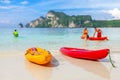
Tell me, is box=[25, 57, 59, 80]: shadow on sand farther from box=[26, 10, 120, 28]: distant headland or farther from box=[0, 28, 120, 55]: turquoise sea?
box=[26, 10, 120, 28]: distant headland

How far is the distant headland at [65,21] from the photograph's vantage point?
102250mm

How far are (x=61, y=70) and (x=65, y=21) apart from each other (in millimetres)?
102245

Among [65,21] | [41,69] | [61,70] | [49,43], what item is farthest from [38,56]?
[65,21]

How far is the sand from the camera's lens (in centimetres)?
752

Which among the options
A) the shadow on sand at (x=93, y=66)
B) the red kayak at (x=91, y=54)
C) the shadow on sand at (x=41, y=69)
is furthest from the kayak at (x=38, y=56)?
the red kayak at (x=91, y=54)

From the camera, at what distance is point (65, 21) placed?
362 feet

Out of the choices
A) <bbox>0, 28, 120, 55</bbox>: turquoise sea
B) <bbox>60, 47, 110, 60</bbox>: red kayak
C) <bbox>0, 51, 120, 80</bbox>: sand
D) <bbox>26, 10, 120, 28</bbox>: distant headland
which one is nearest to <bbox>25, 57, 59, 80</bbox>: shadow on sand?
<bbox>0, 51, 120, 80</bbox>: sand

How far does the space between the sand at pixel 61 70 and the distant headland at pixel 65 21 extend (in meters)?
91.7

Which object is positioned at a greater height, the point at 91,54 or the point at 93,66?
the point at 91,54

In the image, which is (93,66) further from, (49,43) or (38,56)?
(49,43)

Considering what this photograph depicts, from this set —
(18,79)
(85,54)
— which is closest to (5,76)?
(18,79)

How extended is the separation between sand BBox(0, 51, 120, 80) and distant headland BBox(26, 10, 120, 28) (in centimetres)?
9171

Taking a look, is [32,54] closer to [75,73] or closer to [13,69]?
[13,69]

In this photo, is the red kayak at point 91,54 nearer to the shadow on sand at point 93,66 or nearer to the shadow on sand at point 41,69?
the shadow on sand at point 93,66
